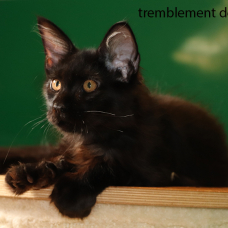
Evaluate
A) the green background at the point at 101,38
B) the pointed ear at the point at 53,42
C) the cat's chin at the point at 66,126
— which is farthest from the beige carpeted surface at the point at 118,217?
the green background at the point at 101,38

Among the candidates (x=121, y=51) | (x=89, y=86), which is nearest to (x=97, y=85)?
(x=89, y=86)

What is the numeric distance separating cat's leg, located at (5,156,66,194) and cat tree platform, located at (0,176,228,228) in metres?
0.03

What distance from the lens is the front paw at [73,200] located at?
3.22ft

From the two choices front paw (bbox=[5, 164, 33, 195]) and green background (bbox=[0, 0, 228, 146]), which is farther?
green background (bbox=[0, 0, 228, 146])

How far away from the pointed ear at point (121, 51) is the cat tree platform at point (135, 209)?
502mm

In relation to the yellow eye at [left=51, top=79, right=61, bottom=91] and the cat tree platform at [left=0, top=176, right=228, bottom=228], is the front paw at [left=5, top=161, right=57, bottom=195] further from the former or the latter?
the yellow eye at [left=51, top=79, right=61, bottom=91]

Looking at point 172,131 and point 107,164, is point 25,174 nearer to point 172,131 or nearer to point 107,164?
point 107,164

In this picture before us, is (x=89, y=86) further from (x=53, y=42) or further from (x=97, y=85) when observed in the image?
(x=53, y=42)

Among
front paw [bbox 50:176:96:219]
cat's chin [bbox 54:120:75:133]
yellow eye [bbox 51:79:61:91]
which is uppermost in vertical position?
yellow eye [bbox 51:79:61:91]

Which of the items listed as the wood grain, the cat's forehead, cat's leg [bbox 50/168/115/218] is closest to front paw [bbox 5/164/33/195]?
cat's leg [bbox 50/168/115/218]

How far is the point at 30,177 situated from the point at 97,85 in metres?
0.45

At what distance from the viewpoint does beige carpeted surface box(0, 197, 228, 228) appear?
3.17ft

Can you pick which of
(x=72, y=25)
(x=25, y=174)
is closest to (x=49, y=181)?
(x=25, y=174)

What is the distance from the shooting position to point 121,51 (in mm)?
1188
